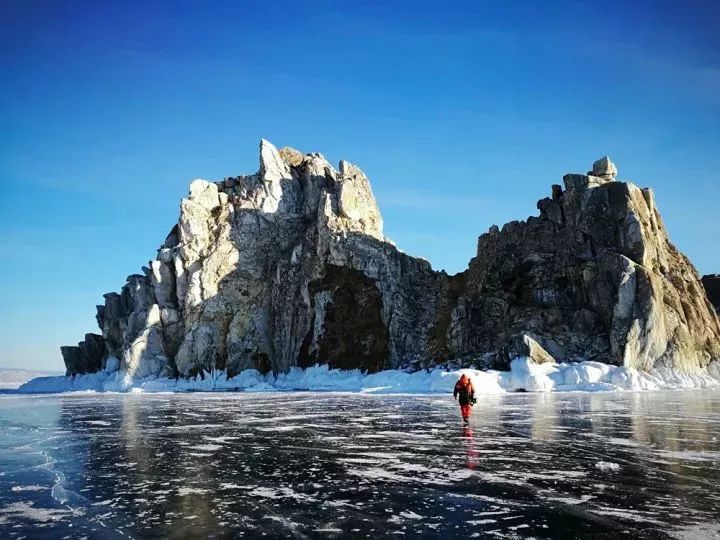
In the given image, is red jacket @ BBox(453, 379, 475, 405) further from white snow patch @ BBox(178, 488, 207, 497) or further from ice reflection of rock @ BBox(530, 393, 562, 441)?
white snow patch @ BBox(178, 488, 207, 497)

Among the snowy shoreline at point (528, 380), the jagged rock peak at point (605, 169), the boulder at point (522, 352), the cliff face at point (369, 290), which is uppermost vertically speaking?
the jagged rock peak at point (605, 169)

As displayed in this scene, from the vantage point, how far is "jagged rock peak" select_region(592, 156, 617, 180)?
52784 millimetres

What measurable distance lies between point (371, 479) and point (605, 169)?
164ft

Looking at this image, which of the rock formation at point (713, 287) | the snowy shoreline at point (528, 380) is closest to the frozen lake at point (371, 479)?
the snowy shoreline at point (528, 380)

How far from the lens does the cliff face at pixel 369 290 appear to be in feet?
145

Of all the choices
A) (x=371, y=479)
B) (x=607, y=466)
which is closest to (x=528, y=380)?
(x=607, y=466)

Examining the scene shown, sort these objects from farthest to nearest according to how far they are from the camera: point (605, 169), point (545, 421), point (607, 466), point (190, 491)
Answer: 1. point (605, 169)
2. point (545, 421)
3. point (607, 466)
4. point (190, 491)

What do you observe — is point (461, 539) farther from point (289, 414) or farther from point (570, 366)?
point (570, 366)

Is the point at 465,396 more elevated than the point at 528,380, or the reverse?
the point at 465,396

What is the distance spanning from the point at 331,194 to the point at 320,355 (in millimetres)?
17612

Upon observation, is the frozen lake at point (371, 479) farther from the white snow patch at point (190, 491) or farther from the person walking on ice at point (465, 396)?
the person walking on ice at point (465, 396)

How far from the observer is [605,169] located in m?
53.0

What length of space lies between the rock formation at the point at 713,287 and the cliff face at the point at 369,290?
106ft

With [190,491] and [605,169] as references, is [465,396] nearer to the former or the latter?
[190,491]
